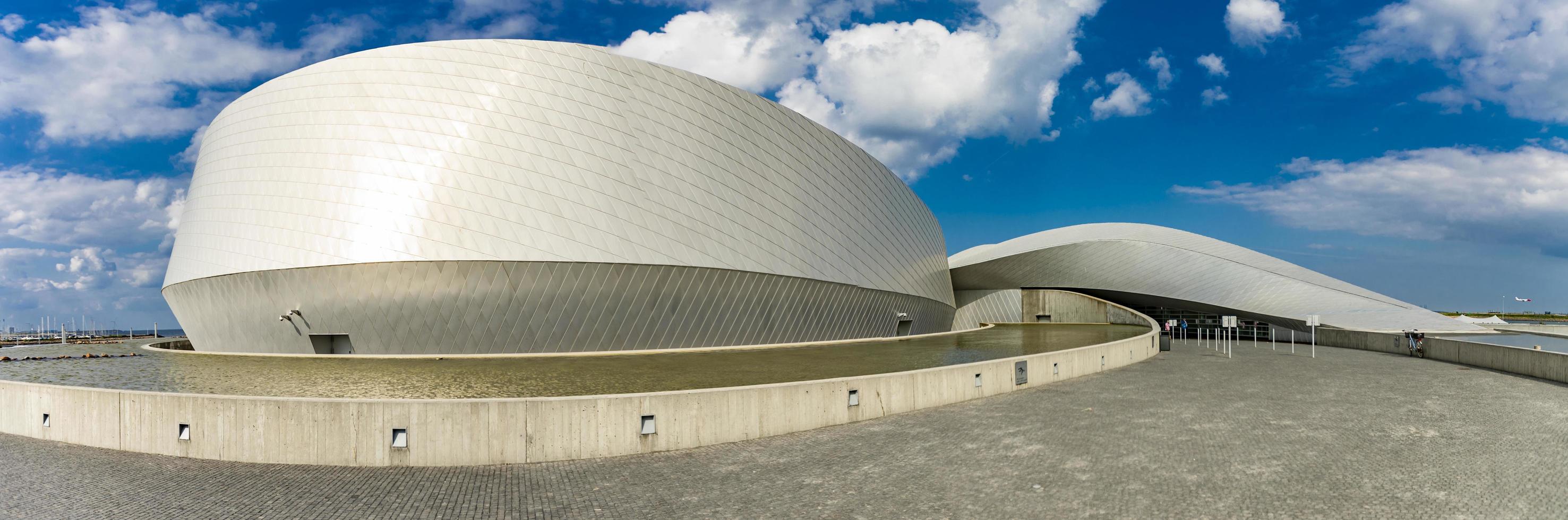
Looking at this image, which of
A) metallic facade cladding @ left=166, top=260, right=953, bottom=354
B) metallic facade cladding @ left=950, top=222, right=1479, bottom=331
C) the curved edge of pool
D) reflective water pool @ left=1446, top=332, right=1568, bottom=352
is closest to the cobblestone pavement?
metallic facade cladding @ left=166, top=260, right=953, bottom=354

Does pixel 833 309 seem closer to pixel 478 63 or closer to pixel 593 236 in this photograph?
pixel 593 236

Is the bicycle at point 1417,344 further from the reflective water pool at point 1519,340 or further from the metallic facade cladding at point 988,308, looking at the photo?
the metallic facade cladding at point 988,308

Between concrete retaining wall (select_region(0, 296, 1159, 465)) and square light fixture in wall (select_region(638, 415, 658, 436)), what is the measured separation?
42 millimetres

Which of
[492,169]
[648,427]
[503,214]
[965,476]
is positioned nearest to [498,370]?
[503,214]

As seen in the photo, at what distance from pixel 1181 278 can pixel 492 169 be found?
35.4 m

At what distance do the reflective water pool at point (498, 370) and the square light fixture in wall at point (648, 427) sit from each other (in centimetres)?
369

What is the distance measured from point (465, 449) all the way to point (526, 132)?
18.0m

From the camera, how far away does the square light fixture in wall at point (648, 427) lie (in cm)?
A: 801

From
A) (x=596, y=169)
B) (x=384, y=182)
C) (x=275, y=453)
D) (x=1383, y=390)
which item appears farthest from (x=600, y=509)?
(x=384, y=182)

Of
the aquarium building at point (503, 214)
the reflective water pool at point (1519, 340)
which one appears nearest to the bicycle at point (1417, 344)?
the reflective water pool at point (1519, 340)

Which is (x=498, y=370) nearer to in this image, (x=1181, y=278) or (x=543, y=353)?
(x=543, y=353)

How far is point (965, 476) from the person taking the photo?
6.69 m

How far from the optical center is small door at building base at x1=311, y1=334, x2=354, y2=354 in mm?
23234

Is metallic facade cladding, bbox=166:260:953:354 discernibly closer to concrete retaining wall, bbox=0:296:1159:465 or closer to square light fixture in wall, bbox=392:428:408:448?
concrete retaining wall, bbox=0:296:1159:465
